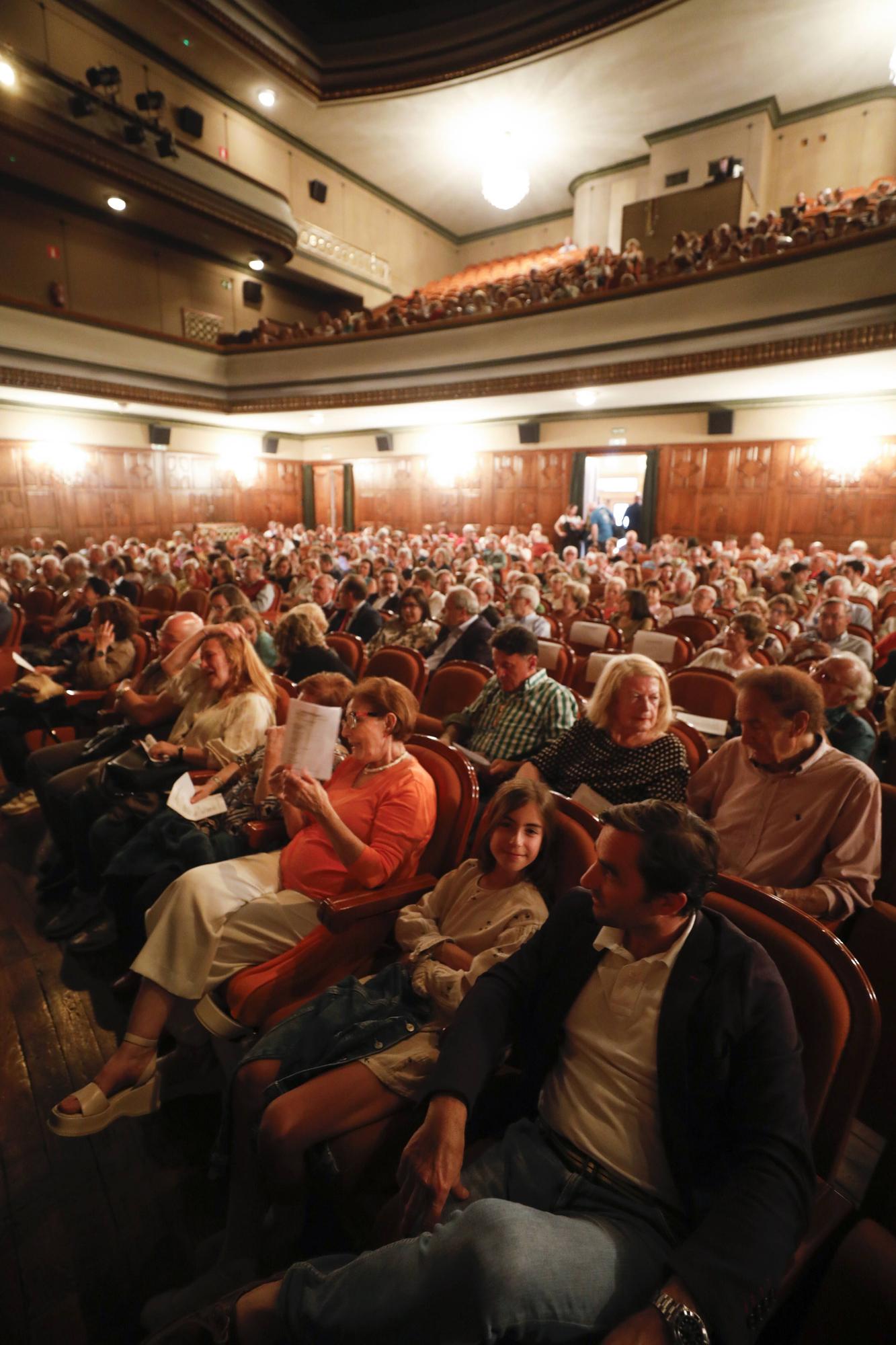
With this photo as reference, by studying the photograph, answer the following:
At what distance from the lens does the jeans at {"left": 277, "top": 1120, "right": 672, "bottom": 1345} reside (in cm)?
91

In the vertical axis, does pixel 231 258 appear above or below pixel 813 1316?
above

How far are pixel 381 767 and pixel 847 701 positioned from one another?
171cm

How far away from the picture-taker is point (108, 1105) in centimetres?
175

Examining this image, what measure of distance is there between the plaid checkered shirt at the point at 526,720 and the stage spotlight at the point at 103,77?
45.6ft

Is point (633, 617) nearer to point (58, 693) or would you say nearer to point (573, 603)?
point (573, 603)

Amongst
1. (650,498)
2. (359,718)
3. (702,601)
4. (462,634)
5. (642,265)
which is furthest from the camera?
(650,498)

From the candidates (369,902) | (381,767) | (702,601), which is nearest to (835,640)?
(702,601)

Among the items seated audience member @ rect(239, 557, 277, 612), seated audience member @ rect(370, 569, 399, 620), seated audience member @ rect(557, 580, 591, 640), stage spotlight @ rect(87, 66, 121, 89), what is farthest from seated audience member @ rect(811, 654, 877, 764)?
stage spotlight @ rect(87, 66, 121, 89)

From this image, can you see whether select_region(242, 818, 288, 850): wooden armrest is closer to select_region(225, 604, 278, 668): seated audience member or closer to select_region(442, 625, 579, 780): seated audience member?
select_region(442, 625, 579, 780): seated audience member

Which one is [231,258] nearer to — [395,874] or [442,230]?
[442,230]

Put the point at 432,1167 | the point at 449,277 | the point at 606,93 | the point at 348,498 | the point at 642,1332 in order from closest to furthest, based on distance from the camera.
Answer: the point at 642,1332 → the point at 432,1167 → the point at 606,93 → the point at 348,498 → the point at 449,277

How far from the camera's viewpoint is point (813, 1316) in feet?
3.06

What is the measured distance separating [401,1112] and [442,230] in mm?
22618

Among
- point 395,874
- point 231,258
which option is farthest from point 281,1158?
point 231,258
